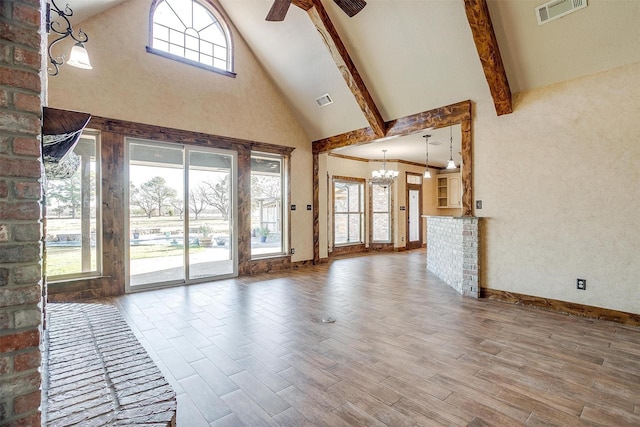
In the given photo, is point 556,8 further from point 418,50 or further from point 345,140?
point 345,140

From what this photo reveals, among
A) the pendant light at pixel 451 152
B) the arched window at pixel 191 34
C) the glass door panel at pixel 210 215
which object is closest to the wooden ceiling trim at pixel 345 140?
the pendant light at pixel 451 152

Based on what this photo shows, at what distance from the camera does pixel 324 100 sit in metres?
5.85

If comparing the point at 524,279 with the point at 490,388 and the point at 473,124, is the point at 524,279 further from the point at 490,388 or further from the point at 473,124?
the point at 490,388

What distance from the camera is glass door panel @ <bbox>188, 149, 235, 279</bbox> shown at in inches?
212

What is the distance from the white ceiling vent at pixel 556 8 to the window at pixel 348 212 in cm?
596

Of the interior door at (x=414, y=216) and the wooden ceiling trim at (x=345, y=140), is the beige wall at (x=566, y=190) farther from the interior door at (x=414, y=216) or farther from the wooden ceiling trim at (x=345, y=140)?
the interior door at (x=414, y=216)

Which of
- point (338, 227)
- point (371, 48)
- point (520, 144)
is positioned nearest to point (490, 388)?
point (520, 144)

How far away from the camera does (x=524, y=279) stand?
4.14 m

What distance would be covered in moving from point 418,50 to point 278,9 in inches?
80.8

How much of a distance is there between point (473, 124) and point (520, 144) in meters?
0.70

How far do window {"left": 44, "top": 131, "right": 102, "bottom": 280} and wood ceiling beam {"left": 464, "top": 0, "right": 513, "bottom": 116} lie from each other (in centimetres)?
512

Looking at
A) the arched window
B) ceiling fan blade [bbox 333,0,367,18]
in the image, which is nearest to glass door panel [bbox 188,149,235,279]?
the arched window

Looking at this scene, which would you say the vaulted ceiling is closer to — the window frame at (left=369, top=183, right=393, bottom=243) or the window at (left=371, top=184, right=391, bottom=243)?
the window frame at (left=369, top=183, right=393, bottom=243)

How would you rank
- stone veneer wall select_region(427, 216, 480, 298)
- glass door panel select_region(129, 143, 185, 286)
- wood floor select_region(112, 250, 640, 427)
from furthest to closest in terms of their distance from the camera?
1. glass door panel select_region(129, 143, 185, 286)
2. stone veneer wall select_region(427, 216, 480, 298)
3. wood floor select_region(112, 250, 640, 427)
